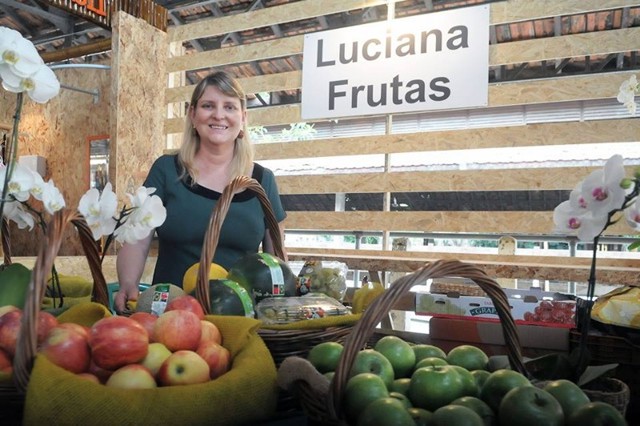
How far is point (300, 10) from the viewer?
4.51 m

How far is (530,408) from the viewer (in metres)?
0.72

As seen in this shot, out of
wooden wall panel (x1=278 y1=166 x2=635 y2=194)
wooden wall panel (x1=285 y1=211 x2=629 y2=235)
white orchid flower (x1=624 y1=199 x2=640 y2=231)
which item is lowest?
wooden wall panel (x1=285 y1=211 x2=629 y2=235)

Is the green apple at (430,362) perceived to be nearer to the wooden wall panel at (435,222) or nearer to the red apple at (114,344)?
the red apple at (114,344)

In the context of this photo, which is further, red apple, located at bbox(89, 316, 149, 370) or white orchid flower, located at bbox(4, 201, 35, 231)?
white orchid flower, located at bbox(4, 201, 35, 231)

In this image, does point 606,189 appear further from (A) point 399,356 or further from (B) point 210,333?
(B) point 210,333

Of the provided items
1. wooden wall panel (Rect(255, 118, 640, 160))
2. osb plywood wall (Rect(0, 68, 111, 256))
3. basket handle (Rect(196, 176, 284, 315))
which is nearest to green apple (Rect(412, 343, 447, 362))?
basket handle (Rect(196, 176, 284, 315))

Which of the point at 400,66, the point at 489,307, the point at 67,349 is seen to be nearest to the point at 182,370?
the point at 67,349

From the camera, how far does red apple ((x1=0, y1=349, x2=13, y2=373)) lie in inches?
33.4

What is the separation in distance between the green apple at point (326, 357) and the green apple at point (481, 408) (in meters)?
0.23

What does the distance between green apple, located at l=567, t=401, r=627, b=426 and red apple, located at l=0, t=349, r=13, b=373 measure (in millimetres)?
818

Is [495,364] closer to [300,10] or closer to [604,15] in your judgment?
[300,10]

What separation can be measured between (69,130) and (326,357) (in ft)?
23.7

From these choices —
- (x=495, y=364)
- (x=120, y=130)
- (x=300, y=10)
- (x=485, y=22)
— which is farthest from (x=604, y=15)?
(x=495, y=364)

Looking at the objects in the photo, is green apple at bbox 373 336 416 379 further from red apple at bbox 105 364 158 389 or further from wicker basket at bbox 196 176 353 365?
red apple at bbox 105 364 158 389
